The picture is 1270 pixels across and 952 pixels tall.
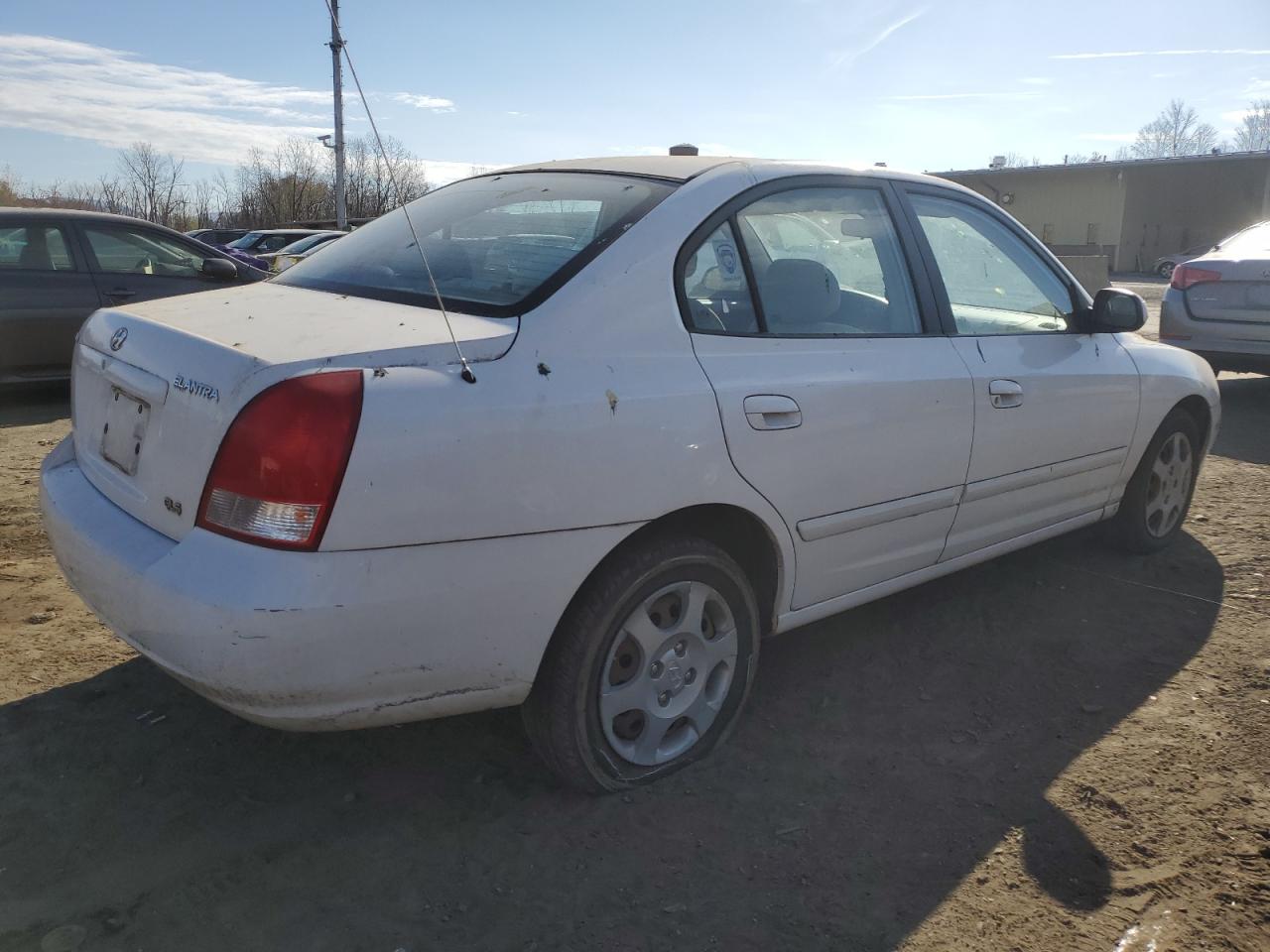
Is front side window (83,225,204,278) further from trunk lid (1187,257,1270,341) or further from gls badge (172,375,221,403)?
trunk lid (1187,257,1270,341)

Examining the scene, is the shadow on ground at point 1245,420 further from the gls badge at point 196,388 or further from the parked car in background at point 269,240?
the parked car in background at point 269,240

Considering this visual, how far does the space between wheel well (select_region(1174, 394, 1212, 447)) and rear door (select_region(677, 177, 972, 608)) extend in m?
1.93

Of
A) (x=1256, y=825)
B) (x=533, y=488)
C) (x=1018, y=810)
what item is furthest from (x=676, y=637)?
(x=1256, y=825)

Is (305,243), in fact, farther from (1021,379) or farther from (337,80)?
(1021,379)

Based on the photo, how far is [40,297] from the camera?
7.61m

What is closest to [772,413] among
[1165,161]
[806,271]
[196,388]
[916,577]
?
[806,271]

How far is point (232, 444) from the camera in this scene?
2137mm

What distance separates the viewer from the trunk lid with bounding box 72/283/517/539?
86.3 inches

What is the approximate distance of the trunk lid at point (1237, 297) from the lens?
798cm

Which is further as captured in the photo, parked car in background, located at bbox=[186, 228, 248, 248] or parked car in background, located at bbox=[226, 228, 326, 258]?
parked car in background, located at bbox=[186, 228, 248, 248]

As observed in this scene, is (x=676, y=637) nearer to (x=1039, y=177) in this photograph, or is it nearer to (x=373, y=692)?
(x=373, y=692)

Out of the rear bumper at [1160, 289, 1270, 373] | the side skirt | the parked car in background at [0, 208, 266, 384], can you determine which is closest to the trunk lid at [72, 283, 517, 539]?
the side skirt

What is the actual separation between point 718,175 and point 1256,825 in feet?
7.51

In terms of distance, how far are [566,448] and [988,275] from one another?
2.21 metres
